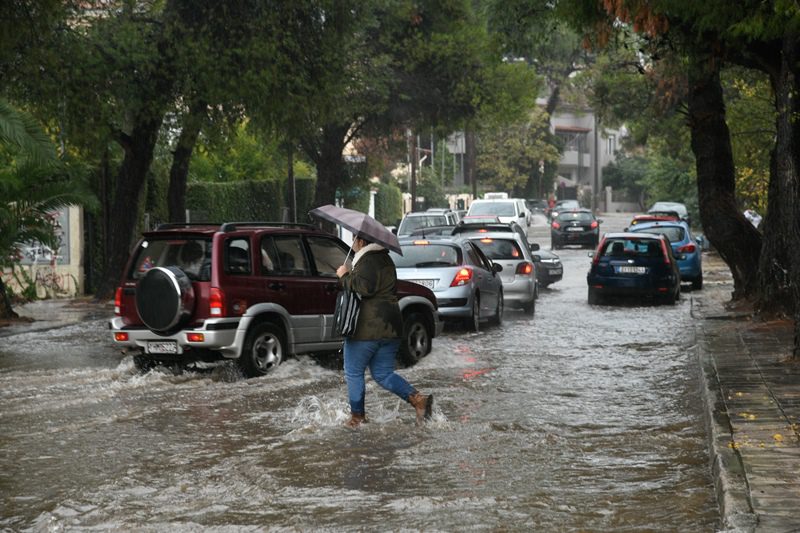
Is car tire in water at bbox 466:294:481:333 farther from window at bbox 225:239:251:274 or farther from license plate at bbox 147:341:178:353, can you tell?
license plate at bbox 147:341:178:353

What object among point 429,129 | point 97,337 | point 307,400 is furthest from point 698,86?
point 429,129

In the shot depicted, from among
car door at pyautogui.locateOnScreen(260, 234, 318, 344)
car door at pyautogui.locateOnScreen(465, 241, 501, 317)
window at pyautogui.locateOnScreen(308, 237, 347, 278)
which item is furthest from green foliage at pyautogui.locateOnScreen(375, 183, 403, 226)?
car door at pyautogui.locateOnScreen(260, 234, 318, 344)

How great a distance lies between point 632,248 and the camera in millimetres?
25812

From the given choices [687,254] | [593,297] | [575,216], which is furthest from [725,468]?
[575,216]

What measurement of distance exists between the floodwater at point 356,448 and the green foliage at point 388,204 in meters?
48.2

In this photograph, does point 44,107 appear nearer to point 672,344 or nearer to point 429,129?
point 672,344

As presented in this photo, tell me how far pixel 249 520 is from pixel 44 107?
59.4 feet

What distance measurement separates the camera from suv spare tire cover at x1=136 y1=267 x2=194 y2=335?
13.1m

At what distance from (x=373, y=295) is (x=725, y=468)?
3464mm

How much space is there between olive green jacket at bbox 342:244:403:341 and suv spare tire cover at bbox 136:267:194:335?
322cm

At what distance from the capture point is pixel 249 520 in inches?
291

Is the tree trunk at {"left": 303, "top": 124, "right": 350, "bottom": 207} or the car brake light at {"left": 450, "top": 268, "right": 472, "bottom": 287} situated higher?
the tree trunk at {"left": 303, "top": 124, "right": 350, "bottom": 207}

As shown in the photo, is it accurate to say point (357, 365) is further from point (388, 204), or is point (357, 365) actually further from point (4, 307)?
point (388, 204)

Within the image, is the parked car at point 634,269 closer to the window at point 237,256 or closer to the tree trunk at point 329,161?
the window at point 237,256
